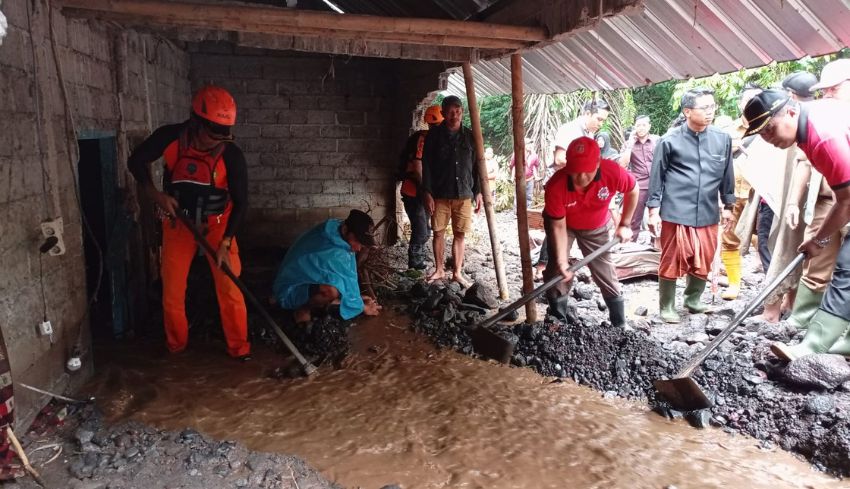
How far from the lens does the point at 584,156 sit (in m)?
4.27

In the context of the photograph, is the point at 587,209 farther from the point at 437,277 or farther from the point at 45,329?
the point at 45,329

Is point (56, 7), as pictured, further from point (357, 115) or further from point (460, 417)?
point (357, 115)

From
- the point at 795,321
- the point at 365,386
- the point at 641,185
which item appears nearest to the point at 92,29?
the point at 365,386

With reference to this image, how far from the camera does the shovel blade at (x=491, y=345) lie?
14.8 ft

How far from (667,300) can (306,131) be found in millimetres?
5166

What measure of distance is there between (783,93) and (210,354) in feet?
14.2

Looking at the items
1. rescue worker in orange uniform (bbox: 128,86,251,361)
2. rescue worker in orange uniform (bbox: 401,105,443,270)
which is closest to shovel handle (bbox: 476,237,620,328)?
rescue worker in orange uniform (bbox: 128,86,251,361)

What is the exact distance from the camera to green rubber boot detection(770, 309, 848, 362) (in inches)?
154

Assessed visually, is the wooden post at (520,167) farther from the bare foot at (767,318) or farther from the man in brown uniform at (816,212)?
the man in brown uniform at (816,212)

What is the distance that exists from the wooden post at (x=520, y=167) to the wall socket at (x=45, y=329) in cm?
335

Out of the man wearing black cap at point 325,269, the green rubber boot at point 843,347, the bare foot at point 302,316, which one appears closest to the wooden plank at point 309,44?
the man wearing black cap at point 325,269

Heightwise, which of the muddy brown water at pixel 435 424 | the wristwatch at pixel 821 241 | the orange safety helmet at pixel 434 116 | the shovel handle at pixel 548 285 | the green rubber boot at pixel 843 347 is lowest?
the muddy brown water at pixel 435 424

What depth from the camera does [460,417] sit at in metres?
3.72

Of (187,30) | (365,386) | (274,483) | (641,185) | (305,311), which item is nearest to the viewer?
(274,483)
